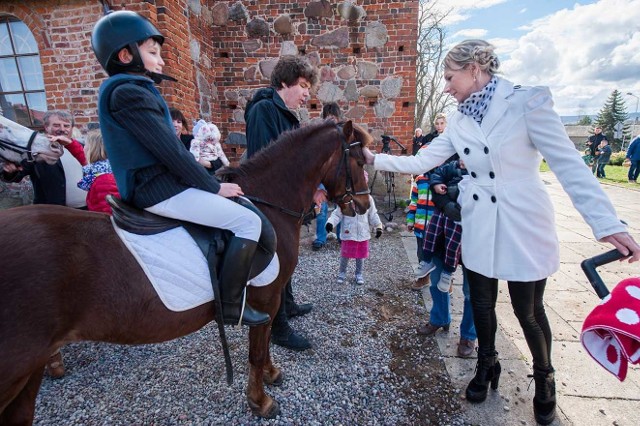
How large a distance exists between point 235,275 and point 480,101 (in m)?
1.87

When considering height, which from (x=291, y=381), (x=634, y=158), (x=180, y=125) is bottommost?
(x=291, y=381)

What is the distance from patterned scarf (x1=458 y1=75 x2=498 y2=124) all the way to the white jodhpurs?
5.12 feet

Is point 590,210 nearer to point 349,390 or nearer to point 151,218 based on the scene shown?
point 349,390

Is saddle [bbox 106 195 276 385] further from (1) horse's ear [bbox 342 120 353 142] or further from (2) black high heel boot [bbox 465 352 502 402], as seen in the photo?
(2) black high heel boot [bbox 465 352 502 402]

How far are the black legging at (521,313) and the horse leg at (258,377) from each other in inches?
61.0

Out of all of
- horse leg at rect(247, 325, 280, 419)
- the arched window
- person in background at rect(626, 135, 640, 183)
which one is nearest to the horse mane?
horse leg at rect(247, 325, 280, 419)

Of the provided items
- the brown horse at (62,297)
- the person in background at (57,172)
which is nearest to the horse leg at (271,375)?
the brown horse at (62,297)

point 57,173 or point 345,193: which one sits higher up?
point 57,173

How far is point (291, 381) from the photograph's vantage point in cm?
267

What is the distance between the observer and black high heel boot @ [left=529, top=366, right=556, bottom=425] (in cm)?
212

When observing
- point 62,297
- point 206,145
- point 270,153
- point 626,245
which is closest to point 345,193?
point 270,153

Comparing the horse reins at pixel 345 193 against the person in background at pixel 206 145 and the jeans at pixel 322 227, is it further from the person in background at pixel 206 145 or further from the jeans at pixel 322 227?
the jeans at pixel 322 227

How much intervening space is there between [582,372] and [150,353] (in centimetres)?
393

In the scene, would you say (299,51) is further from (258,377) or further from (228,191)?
(258,377)
